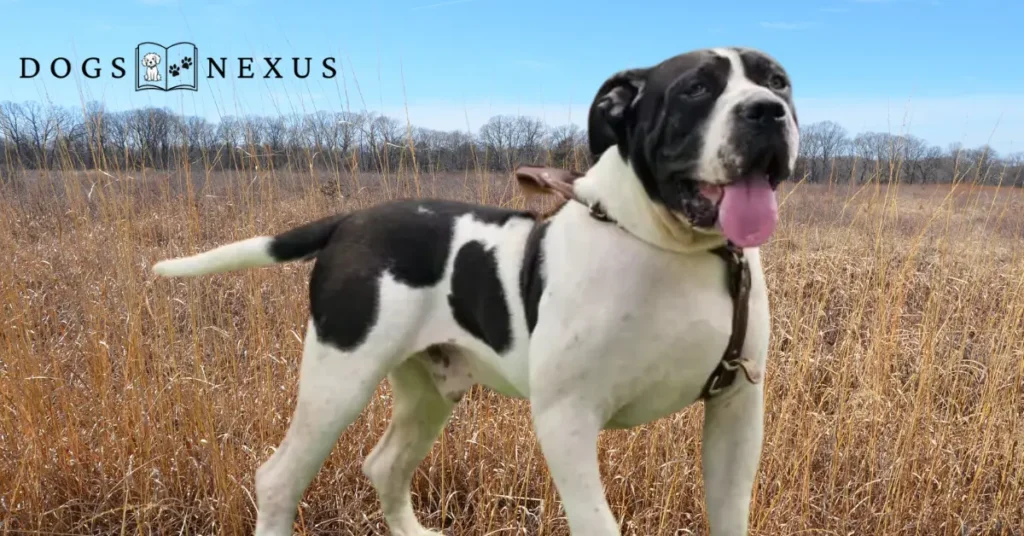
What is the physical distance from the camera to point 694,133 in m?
1.21

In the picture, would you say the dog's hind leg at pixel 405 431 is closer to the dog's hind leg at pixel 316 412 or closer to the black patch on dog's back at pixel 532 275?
the dog's hind leg at pixel 316 412

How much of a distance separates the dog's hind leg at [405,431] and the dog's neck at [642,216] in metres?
0.69

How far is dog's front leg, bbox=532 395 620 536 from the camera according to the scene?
1351 mm

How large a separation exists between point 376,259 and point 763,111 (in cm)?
89

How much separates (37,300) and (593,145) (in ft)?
14.3

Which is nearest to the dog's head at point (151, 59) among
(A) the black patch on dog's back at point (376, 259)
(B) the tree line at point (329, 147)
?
(B) the tree line at point (329, 147)

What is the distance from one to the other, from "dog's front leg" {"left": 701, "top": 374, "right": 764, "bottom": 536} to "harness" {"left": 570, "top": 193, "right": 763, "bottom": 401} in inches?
1.8

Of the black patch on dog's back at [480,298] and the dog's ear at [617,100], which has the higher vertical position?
the dog's ear at [617,100]

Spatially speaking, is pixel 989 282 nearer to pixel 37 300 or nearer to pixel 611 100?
pixel 611 100

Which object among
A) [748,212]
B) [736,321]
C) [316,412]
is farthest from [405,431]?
[748,212]

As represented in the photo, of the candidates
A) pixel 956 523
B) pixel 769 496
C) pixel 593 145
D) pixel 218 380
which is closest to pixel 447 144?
pixel 218 380

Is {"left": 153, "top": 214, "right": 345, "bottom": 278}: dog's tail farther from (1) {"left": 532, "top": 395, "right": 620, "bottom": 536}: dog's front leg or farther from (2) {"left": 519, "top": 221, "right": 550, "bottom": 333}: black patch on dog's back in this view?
(1) {"left": 532, "top": 395, "right": 620, "bottom": 536}: dog's front leg

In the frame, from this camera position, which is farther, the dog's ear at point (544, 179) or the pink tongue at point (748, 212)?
the dog's ear at point (544, 179)

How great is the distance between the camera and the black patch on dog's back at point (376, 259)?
1.66m
